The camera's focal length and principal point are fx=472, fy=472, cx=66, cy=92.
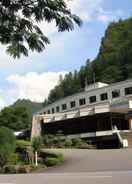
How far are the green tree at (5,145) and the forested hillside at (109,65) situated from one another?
73.1 m

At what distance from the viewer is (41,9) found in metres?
5.01

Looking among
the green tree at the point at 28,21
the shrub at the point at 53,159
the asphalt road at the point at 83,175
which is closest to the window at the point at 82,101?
the asphalt road at the point at 83,175

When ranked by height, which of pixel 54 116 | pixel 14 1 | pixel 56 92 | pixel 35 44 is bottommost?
pixel 35 44

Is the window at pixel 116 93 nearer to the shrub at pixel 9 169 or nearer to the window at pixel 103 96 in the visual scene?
the window at pixel 103 96

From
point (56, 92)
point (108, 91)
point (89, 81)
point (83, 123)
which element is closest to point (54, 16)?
point (83, 123)

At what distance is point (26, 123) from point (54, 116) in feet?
89.6

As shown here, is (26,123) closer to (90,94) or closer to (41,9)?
(90,94)

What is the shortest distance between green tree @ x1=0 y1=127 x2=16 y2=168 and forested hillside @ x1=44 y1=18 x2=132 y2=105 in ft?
240

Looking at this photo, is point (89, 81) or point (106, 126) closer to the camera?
point (106, 126)

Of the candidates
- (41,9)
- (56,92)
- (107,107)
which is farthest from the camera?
(56,92)

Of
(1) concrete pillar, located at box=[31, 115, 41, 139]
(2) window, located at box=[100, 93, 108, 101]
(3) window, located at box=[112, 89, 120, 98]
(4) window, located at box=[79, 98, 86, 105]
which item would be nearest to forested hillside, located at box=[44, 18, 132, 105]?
(4) window, located at box=[79, 98, 86, 105]

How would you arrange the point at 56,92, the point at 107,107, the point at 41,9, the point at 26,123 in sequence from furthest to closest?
the point at 56,92 < the point at 26,123 < the point at 107,107 < the point at 41,9

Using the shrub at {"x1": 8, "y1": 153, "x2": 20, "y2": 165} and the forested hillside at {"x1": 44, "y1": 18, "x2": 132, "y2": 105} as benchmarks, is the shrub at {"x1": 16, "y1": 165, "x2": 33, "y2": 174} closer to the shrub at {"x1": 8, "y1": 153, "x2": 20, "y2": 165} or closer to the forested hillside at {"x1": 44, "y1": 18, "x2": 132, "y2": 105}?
the shrub at {"x1": 8, "y1": 153, "x2": 20, "y2": 165}

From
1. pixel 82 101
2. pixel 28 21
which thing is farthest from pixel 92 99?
pixel 28 21
